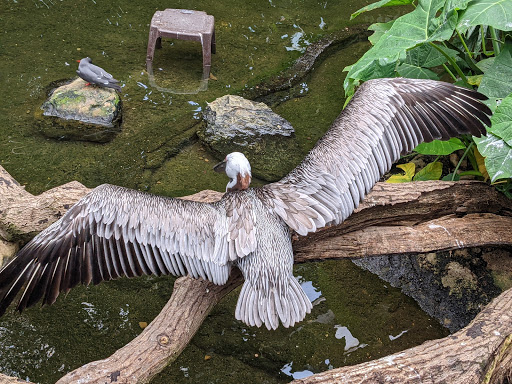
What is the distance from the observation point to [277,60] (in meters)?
5.23

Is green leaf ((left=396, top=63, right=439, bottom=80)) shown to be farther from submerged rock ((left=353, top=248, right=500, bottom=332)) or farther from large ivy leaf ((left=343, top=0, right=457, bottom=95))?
submerged rock ((left=353, top=248, right=500, bottom=332))

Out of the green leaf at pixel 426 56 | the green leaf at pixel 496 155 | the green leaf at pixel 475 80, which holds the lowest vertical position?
the green leaf at pixel 496 155

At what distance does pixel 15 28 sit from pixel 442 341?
480cm

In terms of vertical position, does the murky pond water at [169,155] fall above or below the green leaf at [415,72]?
below

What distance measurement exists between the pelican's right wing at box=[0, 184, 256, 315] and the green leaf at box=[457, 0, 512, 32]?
1461 millimetres

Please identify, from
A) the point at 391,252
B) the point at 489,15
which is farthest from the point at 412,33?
the point at 391,252

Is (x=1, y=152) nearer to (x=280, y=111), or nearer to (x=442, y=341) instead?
(x=280, y=111)

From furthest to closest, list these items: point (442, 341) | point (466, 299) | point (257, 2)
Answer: point (257, 2)
point (466, 299)
point (442, 341)

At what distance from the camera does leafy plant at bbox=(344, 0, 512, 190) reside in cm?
276

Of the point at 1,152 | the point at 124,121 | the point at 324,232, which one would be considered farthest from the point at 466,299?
the point at 1,152

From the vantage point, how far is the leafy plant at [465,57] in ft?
9.04

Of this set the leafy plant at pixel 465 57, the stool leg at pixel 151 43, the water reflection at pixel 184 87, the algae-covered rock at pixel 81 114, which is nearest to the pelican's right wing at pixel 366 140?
the leafy plant at pixel 465 57

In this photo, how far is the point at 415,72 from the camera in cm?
346

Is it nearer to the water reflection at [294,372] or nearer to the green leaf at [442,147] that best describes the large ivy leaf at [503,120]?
the green leaf at [442,147]
